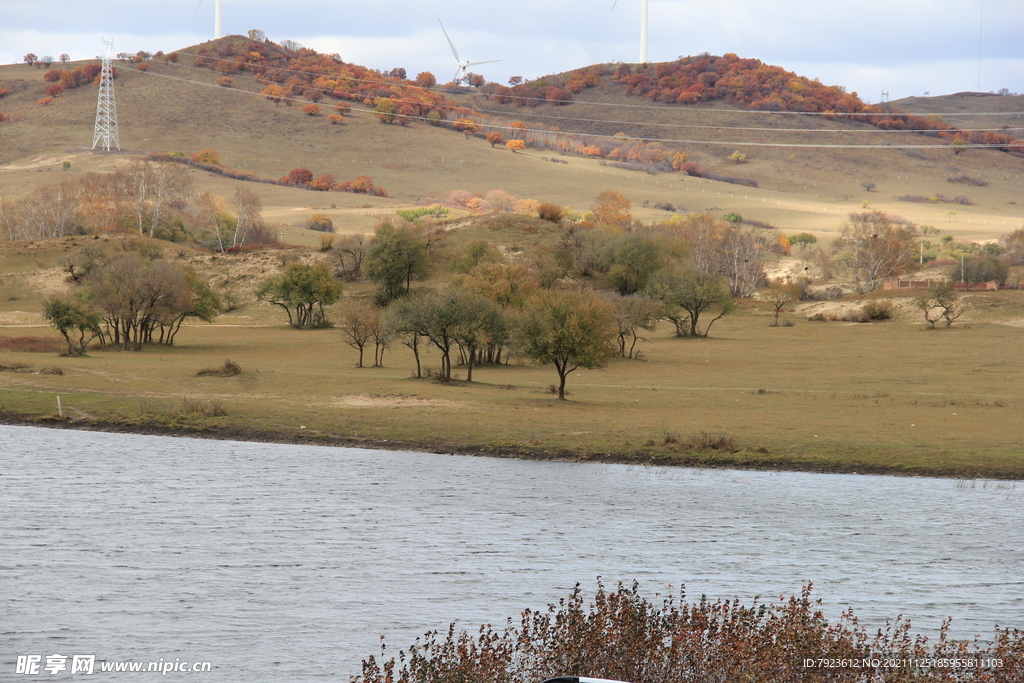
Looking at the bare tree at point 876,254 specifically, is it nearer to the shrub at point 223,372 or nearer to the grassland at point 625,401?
the grassland at point 625,401

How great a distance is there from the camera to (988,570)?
22.2m

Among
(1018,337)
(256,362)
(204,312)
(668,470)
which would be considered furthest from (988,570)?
(204,312)

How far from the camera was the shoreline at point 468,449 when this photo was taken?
34.1 metres

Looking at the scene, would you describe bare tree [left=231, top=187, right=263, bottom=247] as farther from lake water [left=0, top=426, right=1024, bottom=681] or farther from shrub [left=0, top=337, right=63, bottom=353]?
lake water [left=0, top=426, right=1024, bottom=681]

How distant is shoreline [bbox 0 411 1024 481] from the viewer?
3406cm

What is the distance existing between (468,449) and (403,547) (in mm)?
13898

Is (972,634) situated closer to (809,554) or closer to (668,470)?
(809,554)

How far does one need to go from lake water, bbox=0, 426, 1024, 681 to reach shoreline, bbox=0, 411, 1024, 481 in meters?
1.00

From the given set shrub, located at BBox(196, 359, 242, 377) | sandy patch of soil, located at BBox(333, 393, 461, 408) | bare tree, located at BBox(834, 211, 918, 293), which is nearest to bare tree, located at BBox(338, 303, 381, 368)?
shrub, located at BBox(196, 359, 242, 377)

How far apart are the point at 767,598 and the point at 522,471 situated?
15311mm

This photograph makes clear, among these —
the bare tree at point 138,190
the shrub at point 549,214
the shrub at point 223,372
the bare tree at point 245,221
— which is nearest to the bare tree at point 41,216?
the bare tree at point 138,190

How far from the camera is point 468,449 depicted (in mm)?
37719

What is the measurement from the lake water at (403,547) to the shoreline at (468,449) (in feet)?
3.27

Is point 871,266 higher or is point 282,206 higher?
point 282,206
